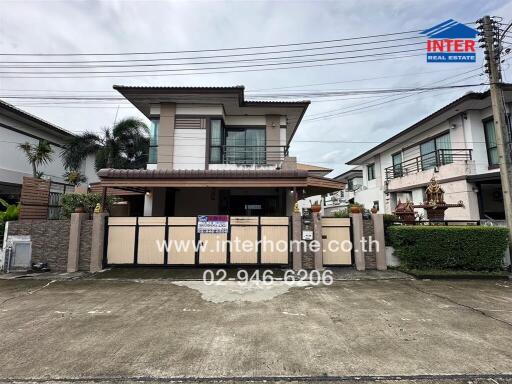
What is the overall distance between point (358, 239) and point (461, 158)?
28.8ft

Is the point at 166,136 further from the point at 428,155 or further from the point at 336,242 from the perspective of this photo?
the point at 428,155

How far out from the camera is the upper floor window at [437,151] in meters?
14.3

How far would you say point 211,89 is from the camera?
12148mm

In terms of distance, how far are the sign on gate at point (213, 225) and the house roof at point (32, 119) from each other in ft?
42.8

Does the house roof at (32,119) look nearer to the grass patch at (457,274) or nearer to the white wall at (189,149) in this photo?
the white wall at (189,149)

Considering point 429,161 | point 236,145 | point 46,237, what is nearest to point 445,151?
point 429,161

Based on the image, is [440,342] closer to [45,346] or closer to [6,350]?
[45,346]

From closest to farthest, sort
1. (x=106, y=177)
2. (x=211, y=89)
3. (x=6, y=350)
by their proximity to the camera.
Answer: (x=6, y=350), (x=106, y=177), (x=211, y=89)

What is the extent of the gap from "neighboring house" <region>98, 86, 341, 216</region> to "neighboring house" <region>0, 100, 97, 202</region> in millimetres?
7217

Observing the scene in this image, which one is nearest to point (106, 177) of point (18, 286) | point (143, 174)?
point (143, 174)

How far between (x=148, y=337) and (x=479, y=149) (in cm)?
1598

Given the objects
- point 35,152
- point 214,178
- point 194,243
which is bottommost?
point 194,243

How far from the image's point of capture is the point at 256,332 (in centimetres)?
422

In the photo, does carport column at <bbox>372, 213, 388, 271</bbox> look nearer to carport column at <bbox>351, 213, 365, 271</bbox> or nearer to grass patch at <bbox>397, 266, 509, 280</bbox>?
carport column at <bbox>351, 213, 365, 271</bbox>
